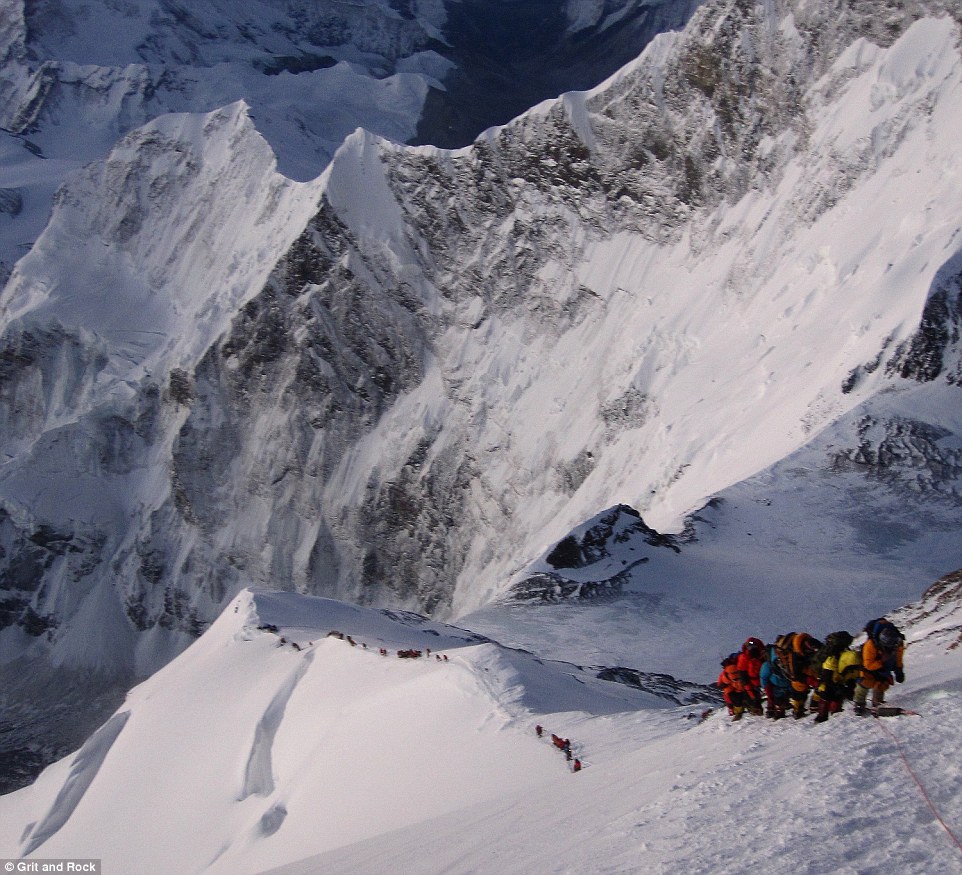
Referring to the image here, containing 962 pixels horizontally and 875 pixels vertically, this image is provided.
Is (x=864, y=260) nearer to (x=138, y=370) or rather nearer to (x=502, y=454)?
(x=502, y=454)

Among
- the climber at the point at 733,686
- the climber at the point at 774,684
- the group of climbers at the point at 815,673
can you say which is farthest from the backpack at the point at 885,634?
the climber at the point at 733,686

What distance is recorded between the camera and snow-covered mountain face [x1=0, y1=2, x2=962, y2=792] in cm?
4644

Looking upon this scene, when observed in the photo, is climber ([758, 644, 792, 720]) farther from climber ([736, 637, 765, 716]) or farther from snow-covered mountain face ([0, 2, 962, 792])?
snow-covered mountain face ([0, 2, 962, 792])

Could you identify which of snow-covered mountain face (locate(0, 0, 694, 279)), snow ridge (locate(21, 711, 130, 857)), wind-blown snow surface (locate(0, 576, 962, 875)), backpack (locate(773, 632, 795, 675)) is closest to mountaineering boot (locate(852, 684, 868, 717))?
wind-blown snow surface (locate(0, 576, 962, 875))

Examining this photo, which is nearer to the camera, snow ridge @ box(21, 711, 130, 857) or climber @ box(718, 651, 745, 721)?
climber @ box(718, 651, 745, 721)

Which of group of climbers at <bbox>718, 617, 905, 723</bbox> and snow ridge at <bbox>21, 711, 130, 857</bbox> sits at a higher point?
group of climbers at <bbox>718, 617, 905, 723</bbox>

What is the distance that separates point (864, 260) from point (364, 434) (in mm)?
50196

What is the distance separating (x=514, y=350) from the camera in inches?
3445

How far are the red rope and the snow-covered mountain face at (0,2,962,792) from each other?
2373 centimetres

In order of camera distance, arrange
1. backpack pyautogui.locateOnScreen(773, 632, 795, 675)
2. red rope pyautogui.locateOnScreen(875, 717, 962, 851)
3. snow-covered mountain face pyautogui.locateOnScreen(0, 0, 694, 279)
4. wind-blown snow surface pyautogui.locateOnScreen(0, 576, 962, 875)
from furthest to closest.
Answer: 1. snow-covered mountain face pyautogui.locateOnScreen(0, 0, 694, 279)
2. backpack pyautogui.locateOnScreen(773, 632, 795, 675)
3. wind-blown snow surface pyautogui.locateOnScreen(0, 576, 962, 875)
4. red rope pyautogui.locateOnScreen(875, 717, 962, 851)

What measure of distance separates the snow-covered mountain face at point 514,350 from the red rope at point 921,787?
23.7 meters

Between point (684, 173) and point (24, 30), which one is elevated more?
point (24, 30)

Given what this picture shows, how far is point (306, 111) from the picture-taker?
14950 cm

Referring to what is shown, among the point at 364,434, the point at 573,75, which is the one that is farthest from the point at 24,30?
the point at 364,434
